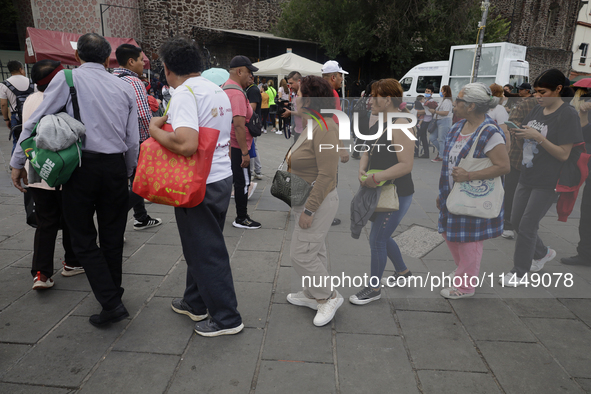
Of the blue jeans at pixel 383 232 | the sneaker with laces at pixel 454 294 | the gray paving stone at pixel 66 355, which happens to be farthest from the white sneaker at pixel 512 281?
the gray paving stone at pixel 66 355

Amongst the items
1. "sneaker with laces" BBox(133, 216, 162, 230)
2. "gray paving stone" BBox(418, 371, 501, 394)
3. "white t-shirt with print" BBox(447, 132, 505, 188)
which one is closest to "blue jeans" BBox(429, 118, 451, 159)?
"white t-shirt with print" BBox(447, 132, 505, 188)

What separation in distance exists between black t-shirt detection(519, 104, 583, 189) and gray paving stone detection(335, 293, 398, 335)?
169cm

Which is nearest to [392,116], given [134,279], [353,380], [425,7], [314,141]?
[314,141]

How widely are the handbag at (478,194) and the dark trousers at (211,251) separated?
5.57 ft

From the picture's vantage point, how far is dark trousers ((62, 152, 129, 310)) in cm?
242

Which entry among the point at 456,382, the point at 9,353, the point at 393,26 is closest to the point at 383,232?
the point at 456,382

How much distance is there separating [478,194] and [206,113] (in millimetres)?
2002

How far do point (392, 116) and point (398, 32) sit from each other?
18435 millimetres

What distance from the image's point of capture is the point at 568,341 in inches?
101

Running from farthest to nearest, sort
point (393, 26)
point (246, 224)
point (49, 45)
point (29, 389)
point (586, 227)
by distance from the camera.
Answer: point (393, 26) → point (49, 45) → point (246, 224) → point (586, 227) → point (29, 389)

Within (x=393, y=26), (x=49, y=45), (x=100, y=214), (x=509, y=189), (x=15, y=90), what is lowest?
(x=509, y=189)

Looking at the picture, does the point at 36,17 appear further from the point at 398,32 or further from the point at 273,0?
the point at 398,32

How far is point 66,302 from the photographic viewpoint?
2883 millimetres

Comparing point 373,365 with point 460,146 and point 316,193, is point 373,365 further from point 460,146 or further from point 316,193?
point 460,146
